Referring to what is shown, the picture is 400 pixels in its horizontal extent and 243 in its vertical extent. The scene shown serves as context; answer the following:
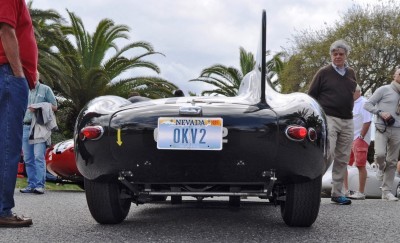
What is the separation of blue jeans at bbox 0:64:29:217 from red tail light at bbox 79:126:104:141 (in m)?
0.60

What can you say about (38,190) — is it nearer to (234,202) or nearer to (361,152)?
(234,202)

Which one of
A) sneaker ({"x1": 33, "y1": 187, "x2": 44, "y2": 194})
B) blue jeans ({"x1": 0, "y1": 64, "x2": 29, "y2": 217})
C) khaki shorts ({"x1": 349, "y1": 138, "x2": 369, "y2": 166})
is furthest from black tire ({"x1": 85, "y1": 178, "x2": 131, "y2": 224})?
khaki shorts ({"x1": 349, "y1": 138, "x2": 369, "y2": 166})

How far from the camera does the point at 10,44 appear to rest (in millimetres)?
4406

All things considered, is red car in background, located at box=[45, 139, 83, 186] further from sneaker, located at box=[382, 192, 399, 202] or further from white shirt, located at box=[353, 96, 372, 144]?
sneaker, located at box=[382, 192, 399, 202]

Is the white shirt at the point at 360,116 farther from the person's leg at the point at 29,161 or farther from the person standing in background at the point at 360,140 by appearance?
the person's leg at the point at 29,161

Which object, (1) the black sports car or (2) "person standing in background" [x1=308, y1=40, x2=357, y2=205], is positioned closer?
(1) the black sports car

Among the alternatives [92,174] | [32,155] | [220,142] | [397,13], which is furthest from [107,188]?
[397,13]

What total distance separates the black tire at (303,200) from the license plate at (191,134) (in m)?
0.66

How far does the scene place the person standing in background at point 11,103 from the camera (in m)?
4.41

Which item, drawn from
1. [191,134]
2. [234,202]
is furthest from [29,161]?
[191,134]

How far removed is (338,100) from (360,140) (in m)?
2.03

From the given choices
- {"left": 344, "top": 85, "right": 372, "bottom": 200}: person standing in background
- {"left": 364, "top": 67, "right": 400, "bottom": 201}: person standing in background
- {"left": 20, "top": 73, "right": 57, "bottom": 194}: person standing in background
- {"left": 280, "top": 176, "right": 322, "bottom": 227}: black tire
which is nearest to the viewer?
{"left": 280, "top": 176, "right": 322, "bottom": 227}: black tire

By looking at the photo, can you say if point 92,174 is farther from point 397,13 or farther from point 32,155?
point 397,13

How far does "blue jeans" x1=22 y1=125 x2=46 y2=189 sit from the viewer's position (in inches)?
339
